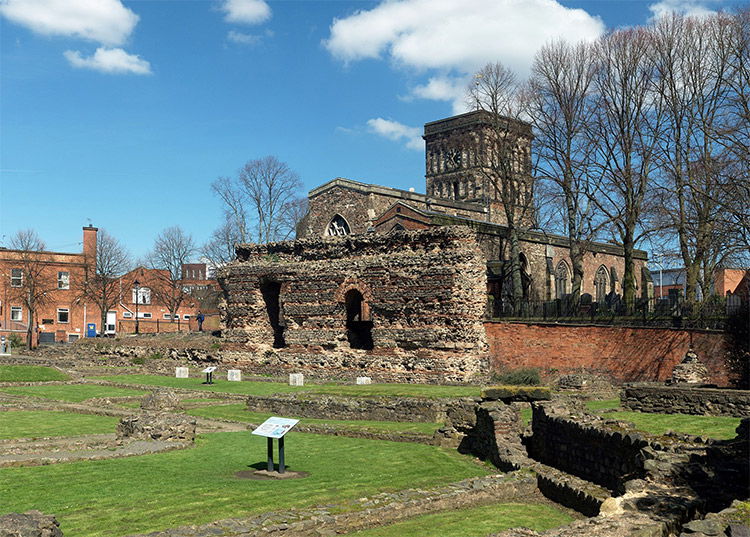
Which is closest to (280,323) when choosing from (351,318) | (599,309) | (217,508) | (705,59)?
(351,318)

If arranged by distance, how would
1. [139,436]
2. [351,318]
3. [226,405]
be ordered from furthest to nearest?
[351,318], [226,405], [139,436]

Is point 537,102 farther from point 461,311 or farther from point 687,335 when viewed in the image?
point 687,335

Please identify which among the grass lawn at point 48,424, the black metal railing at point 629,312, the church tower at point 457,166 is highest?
the church tower at point 457,166

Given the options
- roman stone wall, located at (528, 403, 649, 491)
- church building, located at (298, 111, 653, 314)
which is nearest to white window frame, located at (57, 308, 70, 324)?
church building, located at (298, 111, 653, 314)

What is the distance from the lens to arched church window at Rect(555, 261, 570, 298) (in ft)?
167

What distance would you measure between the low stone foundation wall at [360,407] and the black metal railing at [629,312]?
10109 mm

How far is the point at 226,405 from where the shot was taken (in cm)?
2519

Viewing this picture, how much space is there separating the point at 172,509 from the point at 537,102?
3100cm

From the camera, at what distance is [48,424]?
765 inches

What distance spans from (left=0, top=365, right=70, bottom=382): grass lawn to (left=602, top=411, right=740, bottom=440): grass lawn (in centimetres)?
2436

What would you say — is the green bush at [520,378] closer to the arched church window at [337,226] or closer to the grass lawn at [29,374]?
the grass lawn at [29,374]

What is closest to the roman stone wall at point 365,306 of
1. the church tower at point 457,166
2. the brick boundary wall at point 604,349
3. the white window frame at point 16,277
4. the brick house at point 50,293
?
the brick boundary wall at point 604,349

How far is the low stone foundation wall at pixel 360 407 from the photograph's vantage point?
20.4 m

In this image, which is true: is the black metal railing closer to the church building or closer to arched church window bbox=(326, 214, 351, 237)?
the church building
